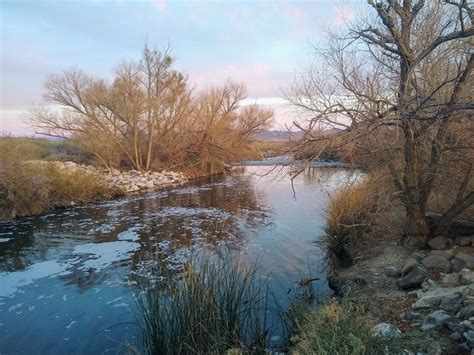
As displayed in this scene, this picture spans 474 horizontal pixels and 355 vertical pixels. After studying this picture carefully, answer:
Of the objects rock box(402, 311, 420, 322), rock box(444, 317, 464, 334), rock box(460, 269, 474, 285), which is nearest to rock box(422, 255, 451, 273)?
A: rock box(460, 269, 474, 285)

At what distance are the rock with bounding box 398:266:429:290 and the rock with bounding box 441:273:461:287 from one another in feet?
1.05

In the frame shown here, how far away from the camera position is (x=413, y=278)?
6.02m

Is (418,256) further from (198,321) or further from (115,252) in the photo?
(115,252)

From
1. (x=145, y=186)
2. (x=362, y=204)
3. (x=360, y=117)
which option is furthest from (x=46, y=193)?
(x=360, y=117)

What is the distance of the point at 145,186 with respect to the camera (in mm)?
20688

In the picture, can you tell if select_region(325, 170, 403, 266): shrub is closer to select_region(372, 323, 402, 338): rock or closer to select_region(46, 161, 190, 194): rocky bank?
select_region(372, 323, 402, 338): rock

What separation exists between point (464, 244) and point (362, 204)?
2387 millimetres

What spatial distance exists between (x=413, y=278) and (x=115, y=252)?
636cm

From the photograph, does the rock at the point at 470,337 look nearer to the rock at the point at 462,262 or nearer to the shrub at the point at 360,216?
the rock at the point at 462,262

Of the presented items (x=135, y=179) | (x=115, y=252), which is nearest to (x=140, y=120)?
(x=135, y=179)

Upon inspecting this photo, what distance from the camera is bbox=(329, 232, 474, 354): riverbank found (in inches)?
150

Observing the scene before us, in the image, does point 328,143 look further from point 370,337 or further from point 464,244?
point 464,244

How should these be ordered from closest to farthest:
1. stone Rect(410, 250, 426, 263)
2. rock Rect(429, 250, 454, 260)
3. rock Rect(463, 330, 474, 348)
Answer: rock Rect(463, 330, 474, 348) < rock Rect(429, 250, 454, 260) < stone Rect(410, 250, 426, 263)

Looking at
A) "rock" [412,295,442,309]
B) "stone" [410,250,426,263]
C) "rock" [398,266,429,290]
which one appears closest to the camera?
"rock" [412,295,442,309]
